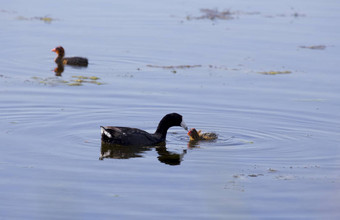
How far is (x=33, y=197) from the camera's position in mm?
9461

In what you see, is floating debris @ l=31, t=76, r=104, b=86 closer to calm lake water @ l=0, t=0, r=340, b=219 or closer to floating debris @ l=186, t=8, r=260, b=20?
calm lake water @ l=0, t=0, r=340, b=219

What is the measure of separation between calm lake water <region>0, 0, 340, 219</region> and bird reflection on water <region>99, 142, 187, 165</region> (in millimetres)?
32

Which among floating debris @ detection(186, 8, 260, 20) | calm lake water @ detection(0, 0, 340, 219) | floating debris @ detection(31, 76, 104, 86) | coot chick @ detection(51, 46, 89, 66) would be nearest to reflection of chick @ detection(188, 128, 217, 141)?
calm lake water @ detection(0, 0, 340, 219)

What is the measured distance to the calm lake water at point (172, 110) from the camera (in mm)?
9539

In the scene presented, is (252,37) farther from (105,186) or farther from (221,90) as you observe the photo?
(105,186)

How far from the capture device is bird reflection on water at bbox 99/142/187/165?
471 inches

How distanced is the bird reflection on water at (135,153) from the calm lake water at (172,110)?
3 cm

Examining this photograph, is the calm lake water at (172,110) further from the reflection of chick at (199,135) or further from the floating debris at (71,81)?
the reflection of chick at (199,135)

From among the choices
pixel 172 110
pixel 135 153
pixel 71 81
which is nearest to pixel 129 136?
pixel 135 153

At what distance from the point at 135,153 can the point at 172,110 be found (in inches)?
108

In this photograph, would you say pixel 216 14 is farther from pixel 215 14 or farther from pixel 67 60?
pixel 67 60

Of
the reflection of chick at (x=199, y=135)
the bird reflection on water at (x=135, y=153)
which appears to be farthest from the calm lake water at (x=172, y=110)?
the reflection of chick at (x=199, y=135)

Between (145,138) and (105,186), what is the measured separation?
112 inches

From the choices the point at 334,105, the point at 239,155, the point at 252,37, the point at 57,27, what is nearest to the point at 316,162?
the point at 239,155
